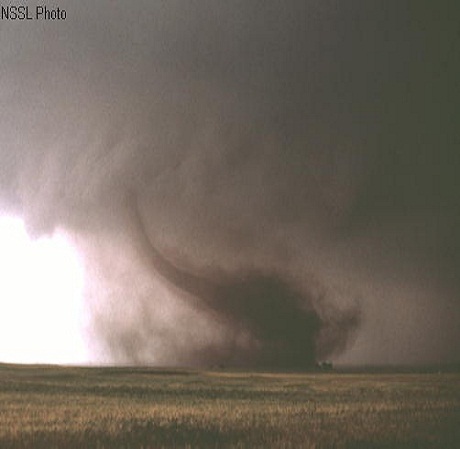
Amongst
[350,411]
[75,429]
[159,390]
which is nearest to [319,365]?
[159,390]

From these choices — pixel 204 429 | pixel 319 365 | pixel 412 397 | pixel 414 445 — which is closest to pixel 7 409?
pixel 204 429

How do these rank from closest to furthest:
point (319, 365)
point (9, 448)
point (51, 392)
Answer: point (9, 448) < point (51, 392) < point (319, 365)

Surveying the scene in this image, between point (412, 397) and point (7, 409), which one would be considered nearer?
point (7, 409)

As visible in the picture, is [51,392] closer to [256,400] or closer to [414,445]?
[256,400]

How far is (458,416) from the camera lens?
30.2 m

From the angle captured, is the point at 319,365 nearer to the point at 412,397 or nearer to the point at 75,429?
the point at 412,397

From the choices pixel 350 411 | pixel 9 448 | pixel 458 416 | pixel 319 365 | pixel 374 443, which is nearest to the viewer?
pixel 9 448

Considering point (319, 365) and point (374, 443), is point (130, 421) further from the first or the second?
point (319, 365)

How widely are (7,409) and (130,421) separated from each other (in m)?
8.51

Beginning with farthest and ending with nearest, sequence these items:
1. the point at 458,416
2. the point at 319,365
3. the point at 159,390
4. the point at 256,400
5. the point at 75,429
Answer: the point at 319,365 < the point at 159,390 < the point at 256,400 < the point at 458,416 < the point at 75,429

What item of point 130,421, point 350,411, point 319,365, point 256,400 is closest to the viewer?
point 130,421

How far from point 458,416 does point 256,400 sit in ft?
49.3

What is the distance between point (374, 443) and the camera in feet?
71.2

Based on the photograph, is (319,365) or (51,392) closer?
(51,392)
